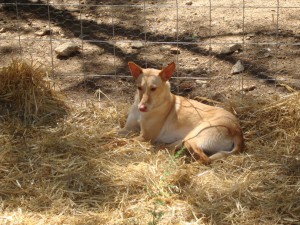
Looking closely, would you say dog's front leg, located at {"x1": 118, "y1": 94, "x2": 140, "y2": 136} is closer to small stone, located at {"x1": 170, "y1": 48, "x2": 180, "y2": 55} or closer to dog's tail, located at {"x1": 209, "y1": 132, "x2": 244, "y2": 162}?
dog's tail, located at {"x1": 209, "y1": 132, "x2": 244, "y2": 162}

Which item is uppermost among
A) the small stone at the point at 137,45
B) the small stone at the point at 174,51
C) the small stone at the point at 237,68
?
the small stone at the point at 137,45

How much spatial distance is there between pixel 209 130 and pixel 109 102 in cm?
128

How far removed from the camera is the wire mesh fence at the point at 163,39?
7.21 metres

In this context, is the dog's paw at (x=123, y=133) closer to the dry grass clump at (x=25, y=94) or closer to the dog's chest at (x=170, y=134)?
the dog's chest at (x=170, y=134)

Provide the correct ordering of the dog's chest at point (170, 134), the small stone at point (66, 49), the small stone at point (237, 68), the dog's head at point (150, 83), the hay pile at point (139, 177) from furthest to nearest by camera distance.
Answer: the small stone at point (66, 49) → the small stone at point (237, 68) → the dog's chest at point (170, 134) → the dog's head at point (150, 83) → the hay pile at point (139, 177)

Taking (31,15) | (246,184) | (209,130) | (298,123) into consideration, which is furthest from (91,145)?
(31,15)

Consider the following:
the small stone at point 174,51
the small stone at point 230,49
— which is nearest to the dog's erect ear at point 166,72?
the small stone at point 174,51

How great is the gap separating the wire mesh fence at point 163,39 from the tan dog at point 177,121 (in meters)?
0.69

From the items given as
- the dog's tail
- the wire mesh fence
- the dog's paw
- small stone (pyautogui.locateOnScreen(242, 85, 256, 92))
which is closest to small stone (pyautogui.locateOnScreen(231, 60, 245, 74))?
the wire mesh fence

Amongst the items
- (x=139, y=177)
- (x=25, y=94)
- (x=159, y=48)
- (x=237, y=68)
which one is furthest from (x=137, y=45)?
(x=139, y=177)

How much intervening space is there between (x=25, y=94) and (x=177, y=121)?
159 centimetres

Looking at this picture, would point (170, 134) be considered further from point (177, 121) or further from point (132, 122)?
point (132, 122)

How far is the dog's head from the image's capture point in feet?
20.1

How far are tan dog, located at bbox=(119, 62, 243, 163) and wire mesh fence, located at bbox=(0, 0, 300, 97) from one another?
2.28 ft
